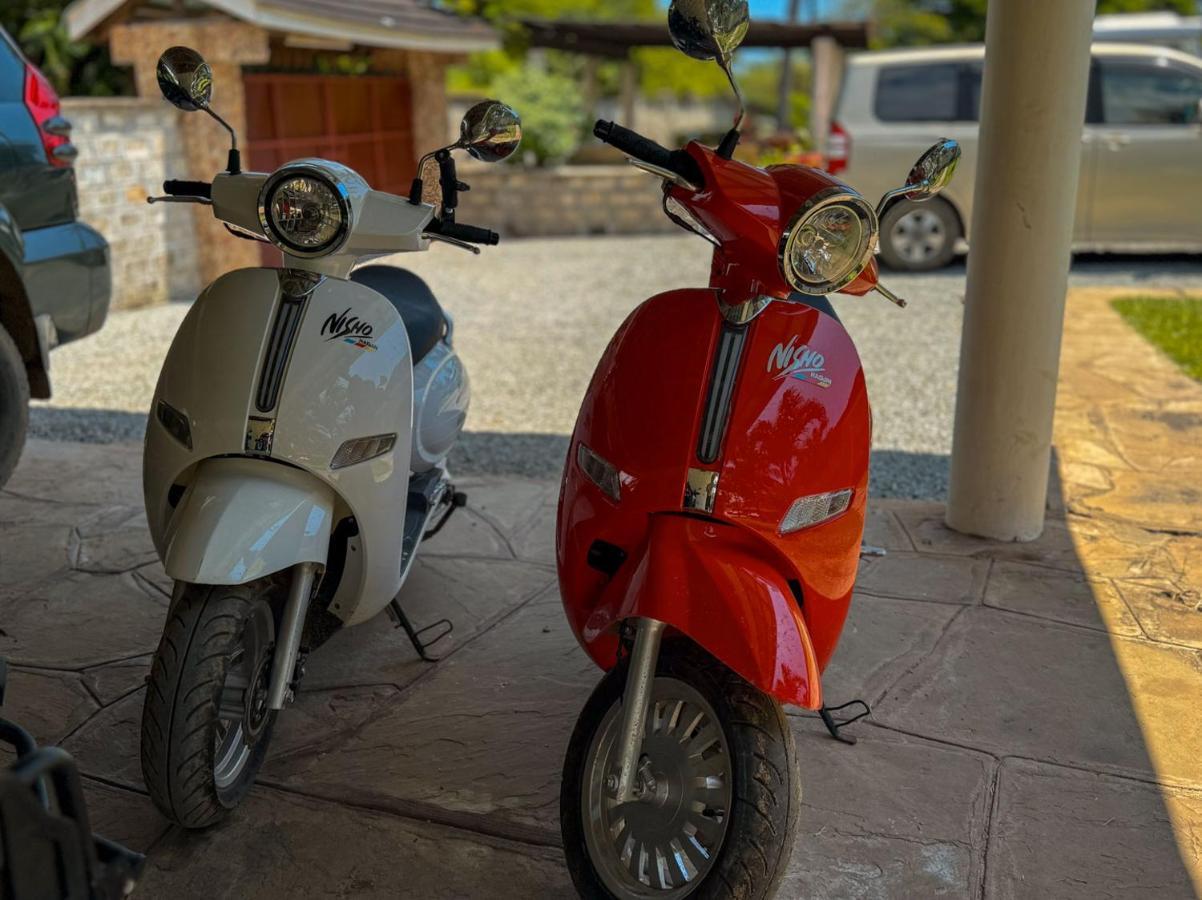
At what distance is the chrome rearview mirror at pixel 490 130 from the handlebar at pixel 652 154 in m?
0.41

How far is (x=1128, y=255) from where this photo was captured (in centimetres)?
1188

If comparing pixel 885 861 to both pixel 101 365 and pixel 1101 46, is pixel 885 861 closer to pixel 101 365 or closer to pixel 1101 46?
pixel 101 365

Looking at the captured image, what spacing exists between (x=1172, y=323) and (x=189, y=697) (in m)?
7.54

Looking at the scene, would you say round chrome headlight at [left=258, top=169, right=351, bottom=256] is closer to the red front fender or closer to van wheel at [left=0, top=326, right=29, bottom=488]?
the red front fender

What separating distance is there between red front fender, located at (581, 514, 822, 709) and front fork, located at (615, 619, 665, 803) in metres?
0.05

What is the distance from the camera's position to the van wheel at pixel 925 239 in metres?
10.9

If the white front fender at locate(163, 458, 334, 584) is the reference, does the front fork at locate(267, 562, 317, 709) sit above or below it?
below

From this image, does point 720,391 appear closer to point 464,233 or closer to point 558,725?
point 464,233

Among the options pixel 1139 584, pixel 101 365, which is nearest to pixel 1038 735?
pixel 1139 584

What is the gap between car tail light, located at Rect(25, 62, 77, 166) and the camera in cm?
487

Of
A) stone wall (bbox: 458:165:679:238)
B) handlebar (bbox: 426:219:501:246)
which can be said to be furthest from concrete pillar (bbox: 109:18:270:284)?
handlebar (bbox: 426:219:501:246)

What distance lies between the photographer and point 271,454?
8.94ft

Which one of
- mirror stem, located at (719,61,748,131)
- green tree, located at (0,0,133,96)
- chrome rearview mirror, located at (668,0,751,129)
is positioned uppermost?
green tree, located at (0,0,133,96)

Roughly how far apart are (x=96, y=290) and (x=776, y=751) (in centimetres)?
392
